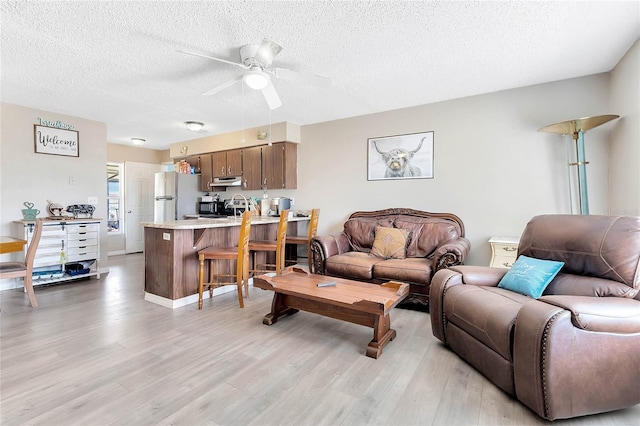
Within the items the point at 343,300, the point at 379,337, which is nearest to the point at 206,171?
the point at 343,300

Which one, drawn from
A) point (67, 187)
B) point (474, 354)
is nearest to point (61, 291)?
point (67, 187)

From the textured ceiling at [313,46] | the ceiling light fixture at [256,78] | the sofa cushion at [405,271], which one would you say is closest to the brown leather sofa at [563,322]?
the sofa cushion at [405,271]

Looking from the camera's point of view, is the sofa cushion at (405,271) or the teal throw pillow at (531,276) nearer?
the teal throw pillow at (531,276)

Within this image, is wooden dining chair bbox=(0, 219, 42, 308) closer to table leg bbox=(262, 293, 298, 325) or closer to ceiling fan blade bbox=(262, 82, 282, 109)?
table leg bbox=(262, 293, 298, 325)

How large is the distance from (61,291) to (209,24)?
3805 millimetres

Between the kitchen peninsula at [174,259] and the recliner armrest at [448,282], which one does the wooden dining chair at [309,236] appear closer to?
the kitchen peninsula at [174,259]

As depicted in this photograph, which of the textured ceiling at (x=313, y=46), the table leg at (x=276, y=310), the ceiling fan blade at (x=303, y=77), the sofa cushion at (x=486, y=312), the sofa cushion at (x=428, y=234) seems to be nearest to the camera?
the sofa cushion at (x=486, y=312)

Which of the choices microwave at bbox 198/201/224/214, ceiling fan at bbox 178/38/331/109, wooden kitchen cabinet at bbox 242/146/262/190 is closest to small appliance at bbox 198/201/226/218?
microwave at bbox 198/201/224/214

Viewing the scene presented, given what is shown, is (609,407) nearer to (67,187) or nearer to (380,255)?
(380,255)

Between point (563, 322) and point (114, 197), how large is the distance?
26.0ft

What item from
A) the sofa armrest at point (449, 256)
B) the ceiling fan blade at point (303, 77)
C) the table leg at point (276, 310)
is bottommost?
the table leg at point (276, 310)

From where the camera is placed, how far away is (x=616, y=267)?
190cm

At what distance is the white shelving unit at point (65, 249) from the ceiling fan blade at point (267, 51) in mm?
3587

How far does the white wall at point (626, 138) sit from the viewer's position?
8.21 ft
